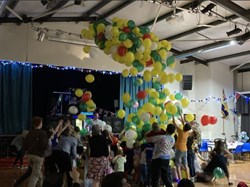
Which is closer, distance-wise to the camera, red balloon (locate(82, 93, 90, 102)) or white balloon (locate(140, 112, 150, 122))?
white balloon (locate(140, 112, 150, 122))

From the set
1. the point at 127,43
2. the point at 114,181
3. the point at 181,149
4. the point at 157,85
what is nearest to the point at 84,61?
the point at 157,85

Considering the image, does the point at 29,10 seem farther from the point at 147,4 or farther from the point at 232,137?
the point at 232,137

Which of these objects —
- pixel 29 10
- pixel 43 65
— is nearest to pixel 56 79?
pixel 43 65

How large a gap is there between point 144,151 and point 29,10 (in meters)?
5.13

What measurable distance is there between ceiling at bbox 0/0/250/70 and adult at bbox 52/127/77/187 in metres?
3.06

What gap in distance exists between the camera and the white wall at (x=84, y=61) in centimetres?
966

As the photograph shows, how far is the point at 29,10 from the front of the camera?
893cm

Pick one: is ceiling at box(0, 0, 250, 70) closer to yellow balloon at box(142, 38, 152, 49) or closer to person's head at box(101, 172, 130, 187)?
yellow balloon at box(142, 38, 152, 49)

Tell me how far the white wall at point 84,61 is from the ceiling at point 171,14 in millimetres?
419

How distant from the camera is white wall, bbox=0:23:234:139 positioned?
31.7 feet

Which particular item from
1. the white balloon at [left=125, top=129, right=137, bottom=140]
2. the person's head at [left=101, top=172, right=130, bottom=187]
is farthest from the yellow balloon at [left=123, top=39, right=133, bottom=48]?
the person's head at [left=101, top=172, right=130, bottom=187]

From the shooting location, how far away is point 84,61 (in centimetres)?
1072

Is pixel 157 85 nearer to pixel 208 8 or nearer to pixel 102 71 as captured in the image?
pixel 208 8

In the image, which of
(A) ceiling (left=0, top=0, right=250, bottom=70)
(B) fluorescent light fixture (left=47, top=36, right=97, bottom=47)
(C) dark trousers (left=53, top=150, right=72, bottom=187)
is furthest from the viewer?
(B) fluorescent light fixture (left=47, top=36, right=97, bottom=47)
